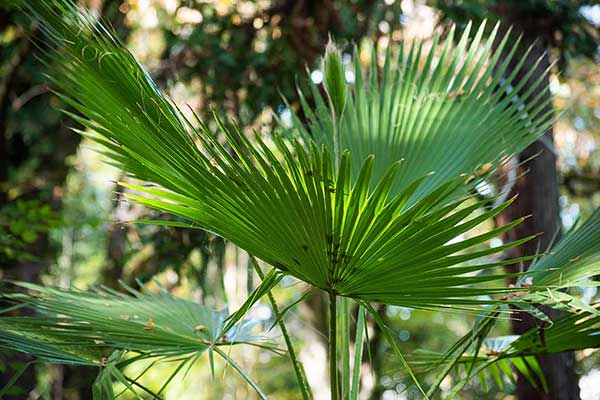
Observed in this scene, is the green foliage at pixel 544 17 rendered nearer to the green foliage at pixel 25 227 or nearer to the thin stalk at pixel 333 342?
the green foliage at pixel 25 227

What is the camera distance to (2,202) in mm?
3826

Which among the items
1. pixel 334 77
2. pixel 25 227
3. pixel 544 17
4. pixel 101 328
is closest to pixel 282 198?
pixel 334 77

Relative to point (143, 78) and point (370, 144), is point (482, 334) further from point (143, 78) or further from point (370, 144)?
point (143, 78)

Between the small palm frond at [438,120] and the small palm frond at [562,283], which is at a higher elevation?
the small palm frond at [438,120]

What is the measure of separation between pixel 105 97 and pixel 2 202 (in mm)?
3079

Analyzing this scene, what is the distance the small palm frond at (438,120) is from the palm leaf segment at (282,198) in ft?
1.47

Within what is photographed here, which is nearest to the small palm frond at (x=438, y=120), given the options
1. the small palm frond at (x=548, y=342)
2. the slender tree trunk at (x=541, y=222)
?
the small palm frond at (x=548, y=342)

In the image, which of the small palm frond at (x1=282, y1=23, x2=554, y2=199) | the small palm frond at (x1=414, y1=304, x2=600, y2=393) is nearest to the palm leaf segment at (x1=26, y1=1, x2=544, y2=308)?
the small palm frond at (x1=414, y1=304, x2=600, y2=393)

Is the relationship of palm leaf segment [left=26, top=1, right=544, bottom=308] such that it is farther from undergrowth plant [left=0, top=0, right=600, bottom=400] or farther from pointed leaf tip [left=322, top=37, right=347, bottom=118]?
pointed leaf tip [left=322, top=37, right=347, bottom=118]

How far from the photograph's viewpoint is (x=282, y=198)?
1004 millimetres

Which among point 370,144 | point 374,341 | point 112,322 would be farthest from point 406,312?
point 112,322

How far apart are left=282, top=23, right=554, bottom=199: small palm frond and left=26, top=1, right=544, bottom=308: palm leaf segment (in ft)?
1.47

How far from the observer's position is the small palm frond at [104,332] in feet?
3.87

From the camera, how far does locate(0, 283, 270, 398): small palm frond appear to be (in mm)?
1181
